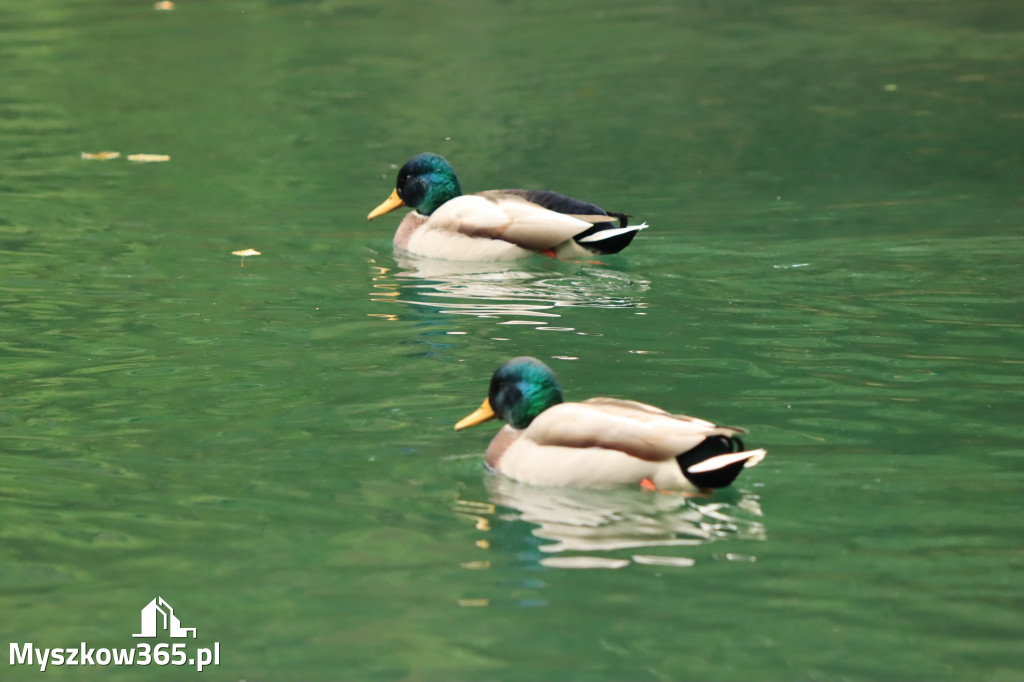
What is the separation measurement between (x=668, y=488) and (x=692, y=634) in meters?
1.29

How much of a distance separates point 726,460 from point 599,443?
624 millimetres

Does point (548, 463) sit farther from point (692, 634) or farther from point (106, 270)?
point (106, 270)

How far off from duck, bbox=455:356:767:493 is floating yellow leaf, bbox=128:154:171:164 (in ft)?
31.4

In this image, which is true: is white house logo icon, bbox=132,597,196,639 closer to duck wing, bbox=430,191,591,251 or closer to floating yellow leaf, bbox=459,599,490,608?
floating yellow leaf, bbox=459,599,490,608

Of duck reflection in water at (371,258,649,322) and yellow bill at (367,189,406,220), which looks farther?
yellow bill at (367,189,406,220)

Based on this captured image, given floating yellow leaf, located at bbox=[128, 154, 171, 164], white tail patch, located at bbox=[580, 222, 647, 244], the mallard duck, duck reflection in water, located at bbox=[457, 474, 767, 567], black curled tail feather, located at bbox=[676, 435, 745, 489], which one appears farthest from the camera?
floating yellow leaf, located at bbox=[128, 154, 171, 164]

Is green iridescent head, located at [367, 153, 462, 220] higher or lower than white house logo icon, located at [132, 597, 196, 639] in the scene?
higher

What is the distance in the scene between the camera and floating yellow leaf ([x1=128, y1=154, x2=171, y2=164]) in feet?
53.0

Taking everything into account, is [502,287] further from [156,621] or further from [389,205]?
[156,621]

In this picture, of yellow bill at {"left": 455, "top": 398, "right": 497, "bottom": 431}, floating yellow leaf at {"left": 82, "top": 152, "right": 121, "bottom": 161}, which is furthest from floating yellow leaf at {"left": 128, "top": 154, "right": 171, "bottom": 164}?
yellow bill at {"left": 455, "top": 398, "right": 497, "bottom": 431}

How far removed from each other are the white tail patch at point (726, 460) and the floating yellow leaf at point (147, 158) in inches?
420

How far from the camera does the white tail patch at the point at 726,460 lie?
6.48 m

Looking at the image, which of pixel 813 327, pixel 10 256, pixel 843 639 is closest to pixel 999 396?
pixel 813 327

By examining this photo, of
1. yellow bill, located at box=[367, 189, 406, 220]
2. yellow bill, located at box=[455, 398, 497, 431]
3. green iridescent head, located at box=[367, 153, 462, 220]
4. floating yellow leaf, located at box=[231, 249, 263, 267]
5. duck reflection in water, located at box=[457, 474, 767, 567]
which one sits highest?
green iridescent head, located at box=[367, 153, 462, 220]
